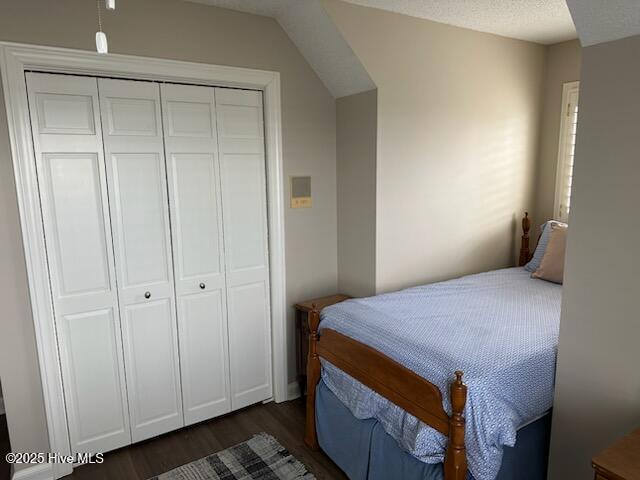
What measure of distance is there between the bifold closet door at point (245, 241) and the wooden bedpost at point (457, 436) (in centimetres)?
163

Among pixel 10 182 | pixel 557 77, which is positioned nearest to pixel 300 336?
pixel 10 182

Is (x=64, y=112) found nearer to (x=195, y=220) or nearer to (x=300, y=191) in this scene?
(x=195, y=220)

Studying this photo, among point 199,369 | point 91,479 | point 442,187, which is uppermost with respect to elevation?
point 442,187

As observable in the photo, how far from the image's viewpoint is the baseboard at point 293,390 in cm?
315

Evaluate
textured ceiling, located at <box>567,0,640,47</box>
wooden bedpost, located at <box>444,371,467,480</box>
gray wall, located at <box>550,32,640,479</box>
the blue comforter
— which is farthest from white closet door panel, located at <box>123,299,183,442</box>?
textured ceiling, located at <box>567,0,640,47</box>

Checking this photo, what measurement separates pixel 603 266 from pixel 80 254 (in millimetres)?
2414

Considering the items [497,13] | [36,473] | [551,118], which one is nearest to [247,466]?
[36,473]

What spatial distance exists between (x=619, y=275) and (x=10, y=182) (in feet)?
8.62

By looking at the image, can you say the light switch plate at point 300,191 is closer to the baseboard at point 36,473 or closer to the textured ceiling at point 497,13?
the textured ceiling at point 497,13

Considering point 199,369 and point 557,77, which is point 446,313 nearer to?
point 199,369

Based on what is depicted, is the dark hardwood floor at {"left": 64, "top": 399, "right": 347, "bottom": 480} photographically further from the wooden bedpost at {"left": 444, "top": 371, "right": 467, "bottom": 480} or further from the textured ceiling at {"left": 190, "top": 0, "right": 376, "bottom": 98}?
the textured ceiling at {"left": 190, "top": 0, "right": 376, "bottom": 98}

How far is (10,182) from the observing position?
2100 mm

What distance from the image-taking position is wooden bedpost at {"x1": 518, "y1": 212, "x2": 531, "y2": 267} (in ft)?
11.9

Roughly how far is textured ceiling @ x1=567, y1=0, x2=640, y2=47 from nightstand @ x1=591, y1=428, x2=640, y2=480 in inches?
50.8
